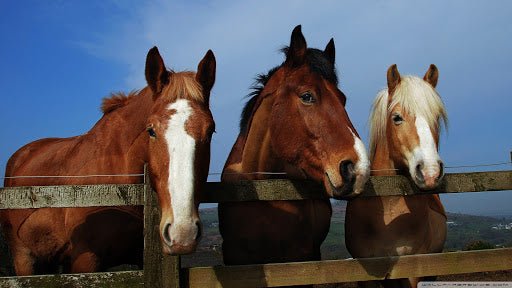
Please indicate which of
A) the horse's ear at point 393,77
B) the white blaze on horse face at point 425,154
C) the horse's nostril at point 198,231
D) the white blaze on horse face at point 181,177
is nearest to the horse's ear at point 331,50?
the horse's ear at point 393,77

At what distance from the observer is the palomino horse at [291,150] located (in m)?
3.60

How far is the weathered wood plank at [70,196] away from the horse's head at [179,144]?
0.21m

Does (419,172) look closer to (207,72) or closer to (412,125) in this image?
(412,125)

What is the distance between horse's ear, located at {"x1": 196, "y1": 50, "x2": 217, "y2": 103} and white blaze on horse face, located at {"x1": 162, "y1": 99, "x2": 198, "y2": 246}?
21.7 inches

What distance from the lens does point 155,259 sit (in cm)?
288

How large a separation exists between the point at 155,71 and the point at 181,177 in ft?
4.00

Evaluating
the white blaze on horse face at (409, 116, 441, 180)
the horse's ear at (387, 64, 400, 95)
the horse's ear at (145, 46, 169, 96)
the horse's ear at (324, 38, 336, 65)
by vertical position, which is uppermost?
the horse's ear at (324, 38, 336, 65)

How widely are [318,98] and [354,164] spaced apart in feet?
2.82

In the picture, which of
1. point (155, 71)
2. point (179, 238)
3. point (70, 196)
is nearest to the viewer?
point (179, 238)

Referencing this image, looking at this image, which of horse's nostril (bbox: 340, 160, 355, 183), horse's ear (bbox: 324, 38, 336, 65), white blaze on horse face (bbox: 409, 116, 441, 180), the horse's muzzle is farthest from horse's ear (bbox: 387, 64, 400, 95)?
the horse's muzzle

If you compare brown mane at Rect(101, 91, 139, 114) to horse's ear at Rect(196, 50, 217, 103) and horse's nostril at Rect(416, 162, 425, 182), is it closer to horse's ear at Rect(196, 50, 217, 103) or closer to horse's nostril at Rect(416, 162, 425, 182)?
horse's ear at Rect(196, 50, 217, 103)

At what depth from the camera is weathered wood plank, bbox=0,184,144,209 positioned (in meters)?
2.91

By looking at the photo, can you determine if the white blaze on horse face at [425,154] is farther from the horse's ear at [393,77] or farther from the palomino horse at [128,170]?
the palomino horse at [128,170]

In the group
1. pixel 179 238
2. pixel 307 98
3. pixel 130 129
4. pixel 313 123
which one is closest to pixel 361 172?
pixel 313 123
